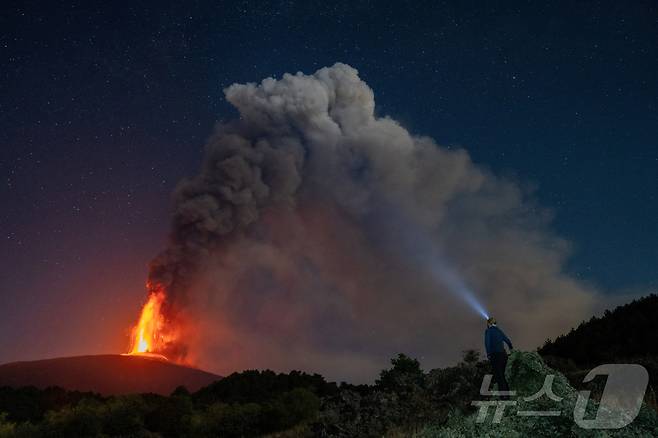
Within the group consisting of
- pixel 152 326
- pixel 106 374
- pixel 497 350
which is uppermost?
pixel 152 326

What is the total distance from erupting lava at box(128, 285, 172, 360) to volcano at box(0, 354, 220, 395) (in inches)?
333

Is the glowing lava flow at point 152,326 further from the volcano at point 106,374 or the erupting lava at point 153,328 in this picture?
the volcano at point 106,374

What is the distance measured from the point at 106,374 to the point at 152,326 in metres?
16.1

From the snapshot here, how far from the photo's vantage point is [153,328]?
6844 centimetres

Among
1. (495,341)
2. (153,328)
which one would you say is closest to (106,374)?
(153,328)

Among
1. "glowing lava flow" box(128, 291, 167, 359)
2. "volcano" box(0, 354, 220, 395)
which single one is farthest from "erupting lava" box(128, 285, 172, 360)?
"volcano" box(0, 354, 220, 395)

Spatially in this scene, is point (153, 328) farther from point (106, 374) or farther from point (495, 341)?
point (495, 341)

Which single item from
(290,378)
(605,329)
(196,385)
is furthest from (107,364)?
(605,329)

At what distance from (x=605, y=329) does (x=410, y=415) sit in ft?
44.6

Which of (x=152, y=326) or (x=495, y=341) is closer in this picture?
(x=495, y=341)

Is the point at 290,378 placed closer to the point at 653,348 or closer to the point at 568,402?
the point at 653,348

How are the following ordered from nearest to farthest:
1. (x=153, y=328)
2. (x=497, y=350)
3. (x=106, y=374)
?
(x=497, y=350), (x=106, y=374), (x=153, y=328)

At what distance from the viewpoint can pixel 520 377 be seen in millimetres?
10484

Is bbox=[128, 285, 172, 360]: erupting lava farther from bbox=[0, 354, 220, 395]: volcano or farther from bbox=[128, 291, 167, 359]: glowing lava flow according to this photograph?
bbox=[0, 354, 220, 395]: volcano
